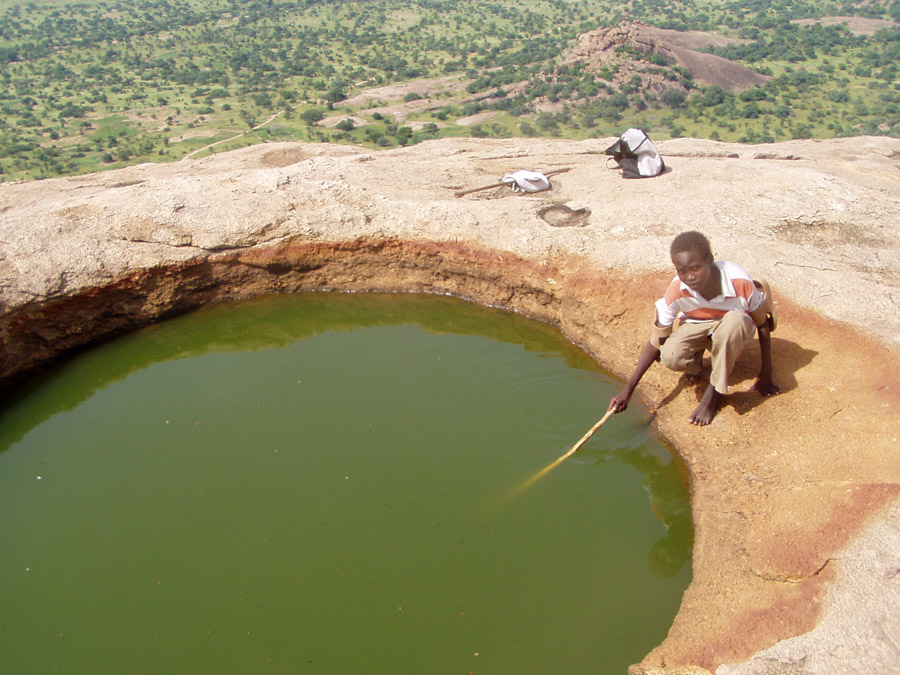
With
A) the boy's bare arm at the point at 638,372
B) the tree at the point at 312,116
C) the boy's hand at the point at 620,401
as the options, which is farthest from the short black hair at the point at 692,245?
the tree at the point at 312,116

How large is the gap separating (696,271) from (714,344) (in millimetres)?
581

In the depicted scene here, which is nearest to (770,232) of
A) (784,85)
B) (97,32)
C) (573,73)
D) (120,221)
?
(120,221)

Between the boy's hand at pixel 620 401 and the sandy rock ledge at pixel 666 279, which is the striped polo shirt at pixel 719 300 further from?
the sandy rock ledge at pixel 666 279

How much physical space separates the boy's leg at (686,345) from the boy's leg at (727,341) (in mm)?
91

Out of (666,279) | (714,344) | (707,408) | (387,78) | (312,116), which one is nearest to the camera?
(714,344)

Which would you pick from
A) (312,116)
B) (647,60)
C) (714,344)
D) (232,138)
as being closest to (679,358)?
(714,344)

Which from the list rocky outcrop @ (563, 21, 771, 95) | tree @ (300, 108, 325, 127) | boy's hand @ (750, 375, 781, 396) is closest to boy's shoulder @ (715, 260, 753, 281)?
boy's hand @ (750, 375, 781, 396)

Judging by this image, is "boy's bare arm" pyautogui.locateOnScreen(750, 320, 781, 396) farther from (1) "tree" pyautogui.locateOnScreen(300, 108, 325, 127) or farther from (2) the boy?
(1) "tree" pyautogui.locateOnScreen(300, 108, 325, 127)

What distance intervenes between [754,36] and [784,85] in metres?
11.2

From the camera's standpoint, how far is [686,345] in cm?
412

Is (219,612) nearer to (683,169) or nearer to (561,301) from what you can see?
(561,301)

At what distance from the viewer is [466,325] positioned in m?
5.95

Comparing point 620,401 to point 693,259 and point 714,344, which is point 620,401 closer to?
point 714,344

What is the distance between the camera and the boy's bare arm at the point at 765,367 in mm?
3980
